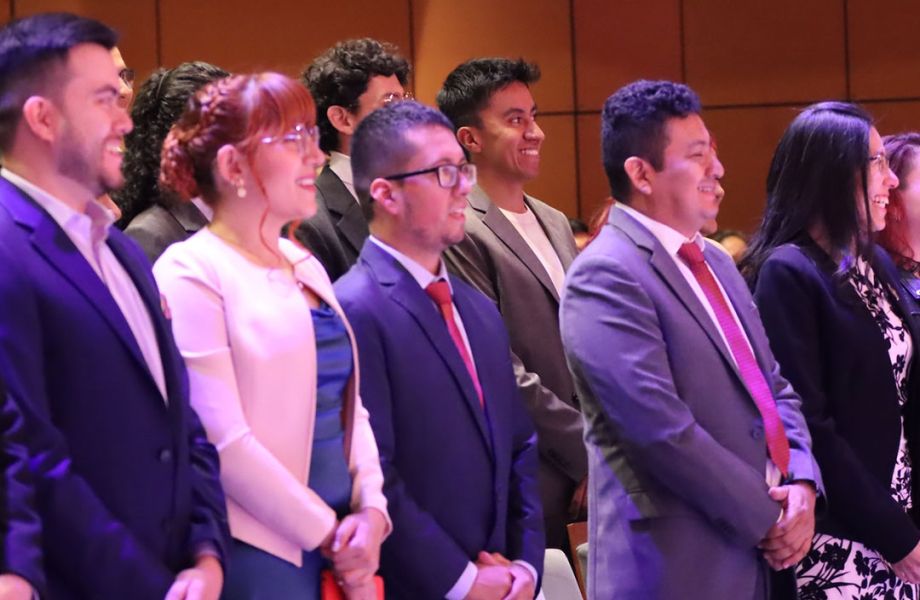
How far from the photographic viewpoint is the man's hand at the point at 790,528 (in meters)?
2.67

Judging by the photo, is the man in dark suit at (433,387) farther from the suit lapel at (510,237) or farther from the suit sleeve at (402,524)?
the suit lapel at (510,237)

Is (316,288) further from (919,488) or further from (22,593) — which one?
(919,488)

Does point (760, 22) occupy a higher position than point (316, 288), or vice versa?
point (760, 22)

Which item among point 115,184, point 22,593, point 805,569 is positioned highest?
point 115,184

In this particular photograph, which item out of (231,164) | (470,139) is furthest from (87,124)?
(470,139)

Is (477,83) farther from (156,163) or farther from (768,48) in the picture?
(768,48)

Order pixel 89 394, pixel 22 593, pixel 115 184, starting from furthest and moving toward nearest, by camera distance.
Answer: pixel 115 184, pixel 89 394, pixel 22 593

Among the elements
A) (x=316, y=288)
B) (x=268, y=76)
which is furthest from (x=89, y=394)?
(x=268, y=76)

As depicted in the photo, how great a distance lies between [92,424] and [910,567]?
1.96m

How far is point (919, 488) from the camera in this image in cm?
320

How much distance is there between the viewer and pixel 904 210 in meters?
3.62

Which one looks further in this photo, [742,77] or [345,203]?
[742,77]

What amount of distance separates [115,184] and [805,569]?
1.83 m

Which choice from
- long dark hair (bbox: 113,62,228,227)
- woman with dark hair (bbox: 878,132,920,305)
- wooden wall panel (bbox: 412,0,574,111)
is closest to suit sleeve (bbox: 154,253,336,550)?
long dark hair (bbox: 113,62,228,227)
